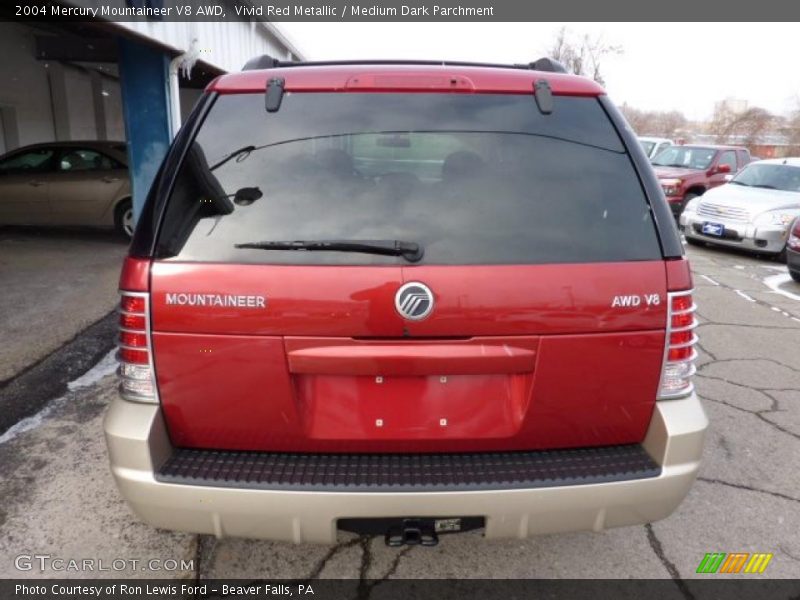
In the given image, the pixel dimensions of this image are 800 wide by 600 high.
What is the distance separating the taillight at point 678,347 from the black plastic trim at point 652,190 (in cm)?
16

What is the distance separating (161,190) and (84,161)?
8.71 meters

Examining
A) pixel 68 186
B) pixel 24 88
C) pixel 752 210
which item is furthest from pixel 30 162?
pixel 752 210

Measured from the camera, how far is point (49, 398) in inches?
→ 159

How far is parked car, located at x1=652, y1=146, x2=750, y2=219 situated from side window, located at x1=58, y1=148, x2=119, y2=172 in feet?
35.6

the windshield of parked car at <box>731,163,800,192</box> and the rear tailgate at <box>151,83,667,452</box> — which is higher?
the rear tailgate at <box>151,83,667,452</box>

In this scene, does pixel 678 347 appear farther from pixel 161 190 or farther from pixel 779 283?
pixel 779 283

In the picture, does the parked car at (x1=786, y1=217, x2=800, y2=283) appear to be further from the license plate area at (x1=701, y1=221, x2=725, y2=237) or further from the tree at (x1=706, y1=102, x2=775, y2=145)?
the tree at (x1=706, y1=102, x2=775, y2=145)

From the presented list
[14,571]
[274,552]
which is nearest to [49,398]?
[14,571]

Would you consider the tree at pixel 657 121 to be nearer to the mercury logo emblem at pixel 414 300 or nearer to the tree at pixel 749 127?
the tree at pixel 749 127

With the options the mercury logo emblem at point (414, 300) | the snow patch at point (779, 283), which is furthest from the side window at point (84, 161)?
the snow patch at point (779, 283)

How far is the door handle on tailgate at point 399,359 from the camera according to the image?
6.18ft

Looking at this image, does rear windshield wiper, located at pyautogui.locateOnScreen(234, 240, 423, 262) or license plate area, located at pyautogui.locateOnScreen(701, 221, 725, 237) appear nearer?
rear windshield wiper, located at pyautogui.locateOnScreen(234, 240, 423, 262)

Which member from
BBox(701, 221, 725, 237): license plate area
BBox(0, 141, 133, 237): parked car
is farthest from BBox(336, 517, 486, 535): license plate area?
BBox(701, 221, 725, 237): license plate area

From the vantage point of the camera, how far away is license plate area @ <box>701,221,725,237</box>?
9.95m
